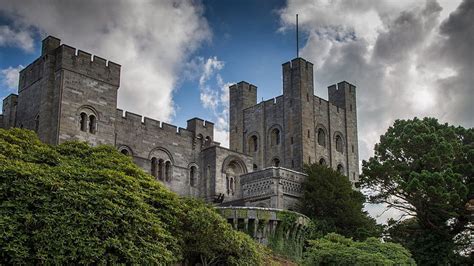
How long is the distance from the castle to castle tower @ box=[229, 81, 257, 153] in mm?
83

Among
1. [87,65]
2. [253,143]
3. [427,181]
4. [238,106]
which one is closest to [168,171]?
[87,65]

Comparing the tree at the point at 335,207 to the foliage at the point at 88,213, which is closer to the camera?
the foliage at the point at 88,213

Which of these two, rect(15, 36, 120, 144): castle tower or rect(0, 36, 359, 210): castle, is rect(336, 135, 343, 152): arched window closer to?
rect(0, 36, 359, 210): castle

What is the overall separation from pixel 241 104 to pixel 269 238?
24700 mm

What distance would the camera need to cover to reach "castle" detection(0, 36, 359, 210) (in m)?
31.3

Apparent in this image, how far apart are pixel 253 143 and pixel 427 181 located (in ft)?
71.3

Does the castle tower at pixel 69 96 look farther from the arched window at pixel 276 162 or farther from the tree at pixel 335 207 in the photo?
the arched window at pixel 276 162

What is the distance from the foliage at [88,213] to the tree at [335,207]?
12.1 meters

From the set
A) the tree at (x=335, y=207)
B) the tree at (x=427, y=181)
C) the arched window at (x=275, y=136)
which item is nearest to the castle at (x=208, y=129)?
the arched window at (x=275, y=136)

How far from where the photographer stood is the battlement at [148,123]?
3474 centimetres

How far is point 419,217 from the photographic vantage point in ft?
95.2

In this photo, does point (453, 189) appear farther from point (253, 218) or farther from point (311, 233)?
point (253, 218)

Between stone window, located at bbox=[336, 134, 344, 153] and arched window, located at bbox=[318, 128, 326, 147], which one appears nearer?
arched window, located at bbox=[318, 128, 326, 147]

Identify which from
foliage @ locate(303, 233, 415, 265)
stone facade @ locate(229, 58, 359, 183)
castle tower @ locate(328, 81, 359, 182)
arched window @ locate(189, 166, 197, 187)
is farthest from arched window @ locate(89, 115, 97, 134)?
castle tower @ locate(328, 81, 359, 182)
